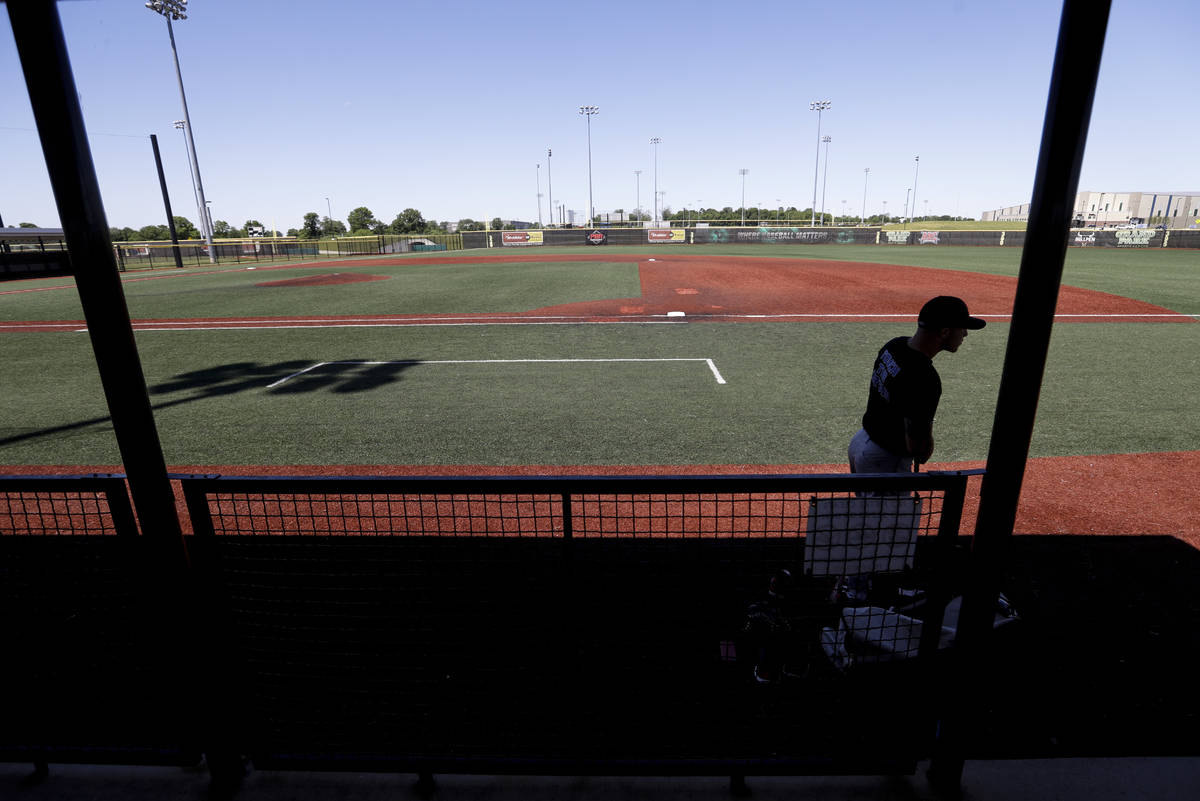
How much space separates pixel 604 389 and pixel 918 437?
6165 mm

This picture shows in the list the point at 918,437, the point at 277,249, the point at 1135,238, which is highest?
the point at 277,249

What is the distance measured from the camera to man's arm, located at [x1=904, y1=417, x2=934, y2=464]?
3.58 m

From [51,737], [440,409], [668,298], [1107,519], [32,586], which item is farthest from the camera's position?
[668,298]

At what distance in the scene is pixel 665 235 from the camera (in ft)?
215

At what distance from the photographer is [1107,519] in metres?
5.16

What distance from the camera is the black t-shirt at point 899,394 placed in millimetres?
3541

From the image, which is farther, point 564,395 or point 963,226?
point 963,226

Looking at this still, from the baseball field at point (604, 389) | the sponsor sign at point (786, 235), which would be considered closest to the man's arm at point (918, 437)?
the baseball field at point (604, 389)

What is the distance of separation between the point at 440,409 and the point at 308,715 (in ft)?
18.6

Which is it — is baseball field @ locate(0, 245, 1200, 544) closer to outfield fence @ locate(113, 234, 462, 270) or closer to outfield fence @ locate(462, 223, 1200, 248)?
outfield fence @ locate(113, 234, 462, 270)

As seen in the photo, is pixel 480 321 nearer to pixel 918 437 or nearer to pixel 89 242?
pixel 918 437

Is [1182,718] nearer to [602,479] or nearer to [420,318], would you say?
[602,479]

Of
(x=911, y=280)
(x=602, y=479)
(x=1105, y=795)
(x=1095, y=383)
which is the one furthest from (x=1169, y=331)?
(x=602, y=479)

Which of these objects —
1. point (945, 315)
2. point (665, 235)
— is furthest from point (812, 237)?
point (945, 315)
